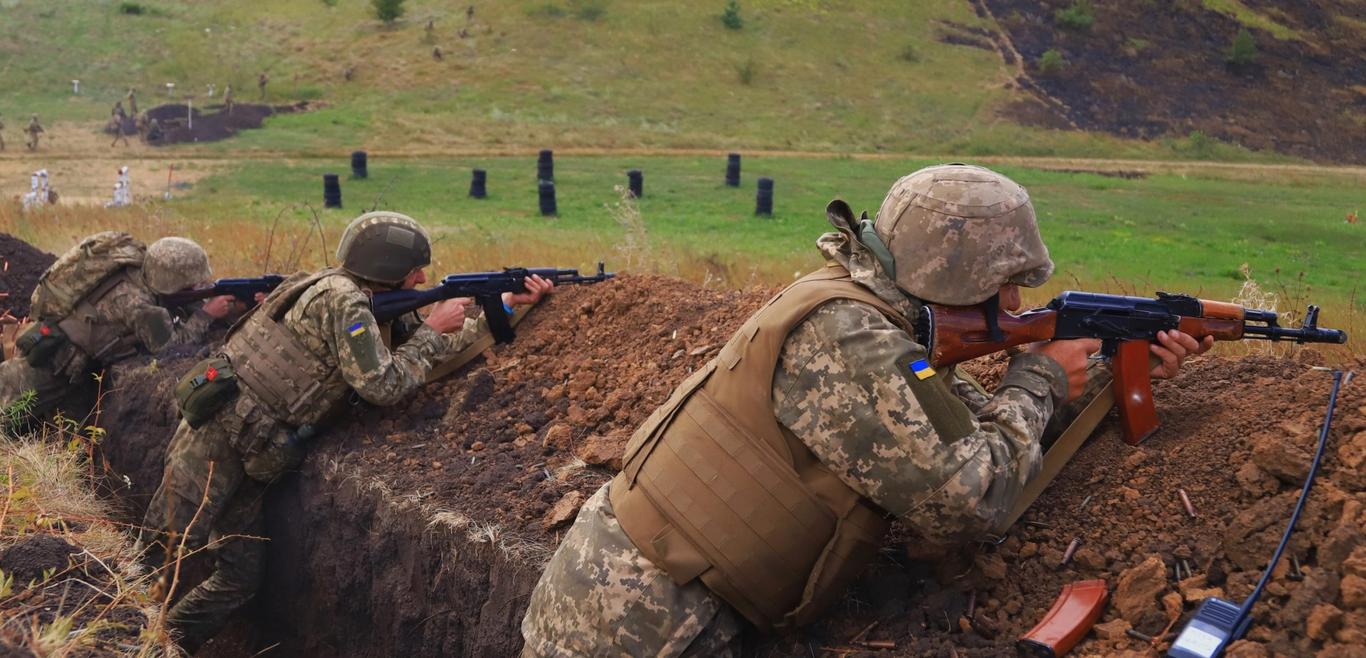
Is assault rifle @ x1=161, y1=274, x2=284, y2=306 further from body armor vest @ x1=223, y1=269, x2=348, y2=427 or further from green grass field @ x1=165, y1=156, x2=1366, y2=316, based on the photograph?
green grass field @ x1=165, y1=156, x2=1366, y2=316

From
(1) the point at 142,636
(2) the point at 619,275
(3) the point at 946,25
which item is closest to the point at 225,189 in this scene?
(2) the point at 619,275

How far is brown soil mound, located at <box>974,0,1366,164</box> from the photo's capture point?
141 feet

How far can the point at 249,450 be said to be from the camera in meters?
6.23

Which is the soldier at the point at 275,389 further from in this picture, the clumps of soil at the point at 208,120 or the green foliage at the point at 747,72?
the green foliage at the point at 747,72

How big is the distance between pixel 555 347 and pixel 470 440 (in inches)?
36.0

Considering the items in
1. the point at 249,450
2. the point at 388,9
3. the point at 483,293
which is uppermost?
the point at 388,9

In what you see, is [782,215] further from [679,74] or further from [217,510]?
[679,74]

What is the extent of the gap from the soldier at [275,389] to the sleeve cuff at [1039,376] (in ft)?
11.6

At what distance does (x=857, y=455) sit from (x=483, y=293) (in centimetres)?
416

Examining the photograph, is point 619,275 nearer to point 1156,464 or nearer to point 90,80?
point 1156,464

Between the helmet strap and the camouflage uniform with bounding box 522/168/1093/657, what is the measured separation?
0.7 inches

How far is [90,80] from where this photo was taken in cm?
4053

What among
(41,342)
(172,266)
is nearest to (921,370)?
(172,266)

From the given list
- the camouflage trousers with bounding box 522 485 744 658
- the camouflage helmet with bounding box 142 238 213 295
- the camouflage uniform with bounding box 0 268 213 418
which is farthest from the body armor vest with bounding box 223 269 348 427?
the camouflage trousers with bounding box 522 485 744 658
